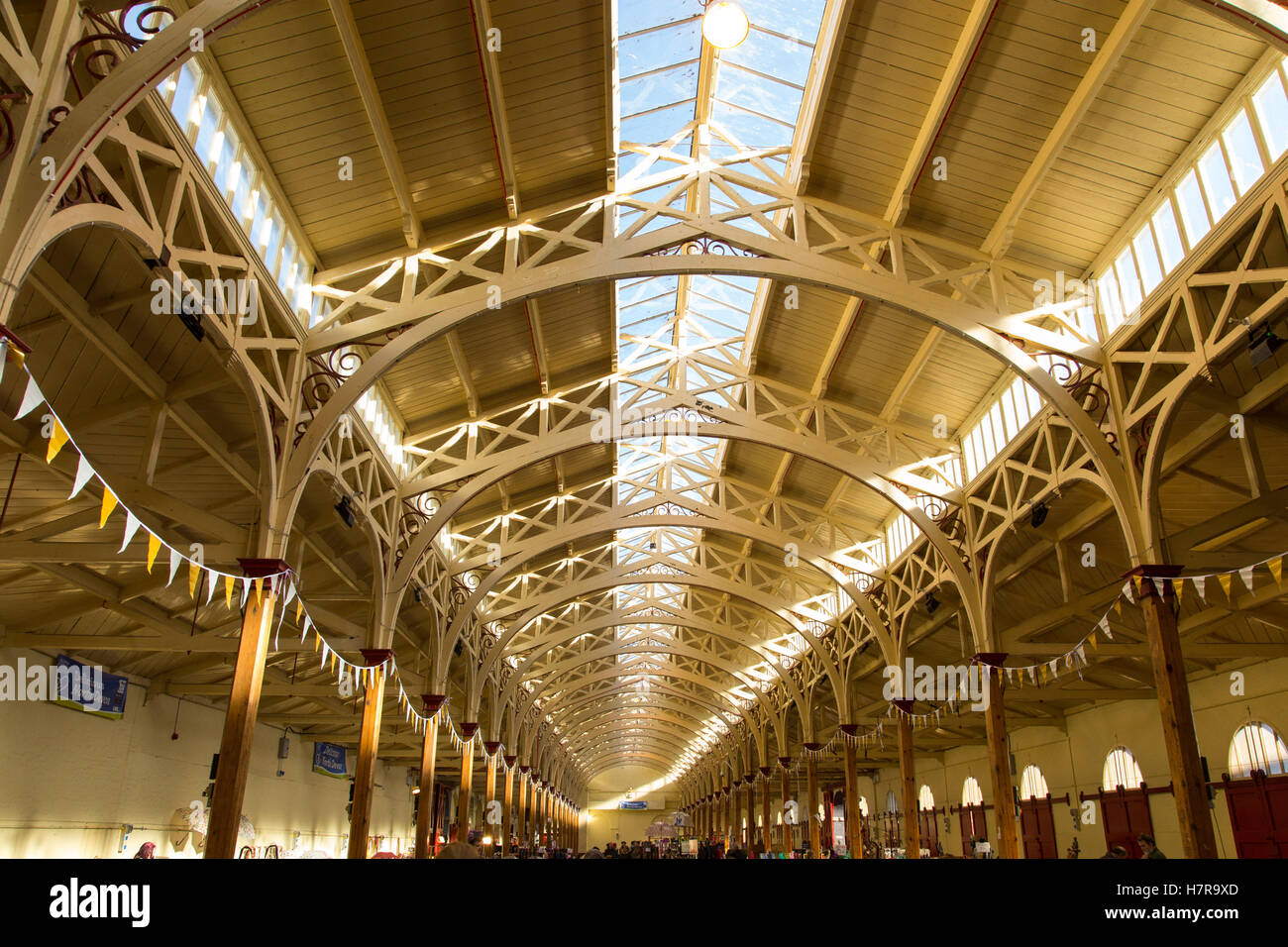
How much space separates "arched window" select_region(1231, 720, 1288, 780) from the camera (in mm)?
20047

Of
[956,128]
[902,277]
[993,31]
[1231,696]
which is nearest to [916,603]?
[1231,696]

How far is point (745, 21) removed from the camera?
1011 cm

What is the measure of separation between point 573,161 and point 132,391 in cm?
830

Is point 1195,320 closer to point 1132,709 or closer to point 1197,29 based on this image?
point 1197,29

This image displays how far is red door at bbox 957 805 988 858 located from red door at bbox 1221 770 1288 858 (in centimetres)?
1603

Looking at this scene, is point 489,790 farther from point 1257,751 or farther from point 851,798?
point 1257,751

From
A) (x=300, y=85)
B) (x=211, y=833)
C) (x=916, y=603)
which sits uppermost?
(x=300, y=85)

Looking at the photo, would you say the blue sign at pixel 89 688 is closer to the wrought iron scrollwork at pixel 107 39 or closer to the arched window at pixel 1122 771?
the wrought iron scrollwork at pixel 107 39

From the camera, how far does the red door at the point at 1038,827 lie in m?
30.2

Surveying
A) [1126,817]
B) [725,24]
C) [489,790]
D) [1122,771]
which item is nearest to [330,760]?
[489,790]

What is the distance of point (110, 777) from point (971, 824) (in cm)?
3454

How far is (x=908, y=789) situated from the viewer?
22.5 meters
